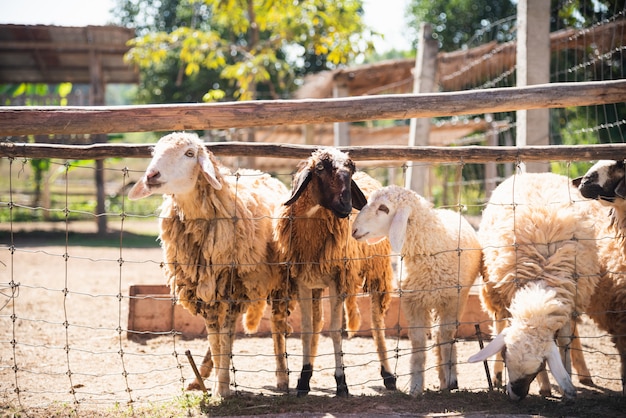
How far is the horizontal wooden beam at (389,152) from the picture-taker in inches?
166

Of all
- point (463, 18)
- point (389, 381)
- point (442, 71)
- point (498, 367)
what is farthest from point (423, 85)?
point (463, 18)

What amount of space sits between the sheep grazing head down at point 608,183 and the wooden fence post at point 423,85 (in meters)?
3.25

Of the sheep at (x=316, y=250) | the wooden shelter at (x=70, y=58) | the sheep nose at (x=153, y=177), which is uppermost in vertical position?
the wooden shelter at (x=70, y=58)

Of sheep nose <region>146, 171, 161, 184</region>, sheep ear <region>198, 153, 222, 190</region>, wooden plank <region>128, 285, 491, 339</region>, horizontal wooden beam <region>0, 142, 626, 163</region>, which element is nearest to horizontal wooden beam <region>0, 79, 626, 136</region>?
horizontal wooden beam <region>0, 142, 626, 163</region>

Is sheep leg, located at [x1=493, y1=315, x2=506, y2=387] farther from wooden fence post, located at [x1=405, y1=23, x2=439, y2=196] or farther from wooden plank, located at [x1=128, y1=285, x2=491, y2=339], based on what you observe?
wooden fence post, located at [x1=405, y1=23, x2=439, y2=196]

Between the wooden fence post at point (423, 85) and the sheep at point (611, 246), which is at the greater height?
the wooden fence post at point (423, 85)

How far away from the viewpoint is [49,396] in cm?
441

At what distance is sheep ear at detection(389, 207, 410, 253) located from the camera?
4.27 metres

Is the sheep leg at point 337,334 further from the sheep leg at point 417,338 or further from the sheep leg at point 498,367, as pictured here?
the sheep leg at point 498,367

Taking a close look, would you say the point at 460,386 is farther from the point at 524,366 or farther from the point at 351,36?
the point at 351,36

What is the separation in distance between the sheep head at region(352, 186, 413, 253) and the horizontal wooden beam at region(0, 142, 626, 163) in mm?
329

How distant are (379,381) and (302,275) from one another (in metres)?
1.35

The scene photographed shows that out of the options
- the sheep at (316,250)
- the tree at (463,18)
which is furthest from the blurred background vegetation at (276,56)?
the sheep at (316,250)

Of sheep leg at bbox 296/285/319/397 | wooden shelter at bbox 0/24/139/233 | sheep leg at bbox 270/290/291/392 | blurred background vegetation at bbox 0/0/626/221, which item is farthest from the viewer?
wooden shelter at bbox 0/24/139/233
